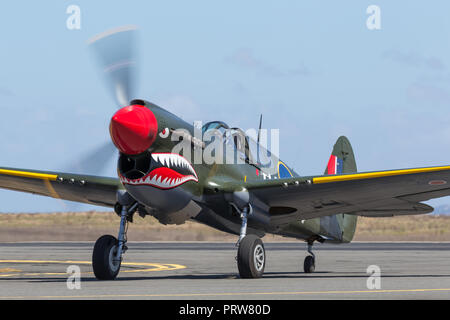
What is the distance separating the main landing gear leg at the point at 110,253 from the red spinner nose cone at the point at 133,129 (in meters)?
1.97

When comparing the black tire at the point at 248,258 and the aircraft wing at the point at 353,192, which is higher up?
the aircraft wing at the point at 353,192

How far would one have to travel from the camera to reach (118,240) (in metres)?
14.0

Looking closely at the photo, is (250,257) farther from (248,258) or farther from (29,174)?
(29,174)

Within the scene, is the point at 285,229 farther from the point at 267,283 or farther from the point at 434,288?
the point at 434,288

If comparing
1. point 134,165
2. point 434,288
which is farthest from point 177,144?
point 434,288

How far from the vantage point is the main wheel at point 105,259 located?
13586mm

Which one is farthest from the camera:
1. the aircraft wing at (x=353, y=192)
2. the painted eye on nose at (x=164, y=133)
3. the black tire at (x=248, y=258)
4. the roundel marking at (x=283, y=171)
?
the roundel marking at (x=283, y=171)

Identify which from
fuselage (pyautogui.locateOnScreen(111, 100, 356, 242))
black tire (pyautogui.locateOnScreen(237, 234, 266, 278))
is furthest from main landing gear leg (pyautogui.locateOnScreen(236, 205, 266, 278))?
fuselage (pyautogui.locateOnScreen(111, 100, 356, 242))

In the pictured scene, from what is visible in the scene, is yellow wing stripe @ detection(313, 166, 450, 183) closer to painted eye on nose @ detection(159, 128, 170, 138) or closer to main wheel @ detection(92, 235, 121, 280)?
painted eye on nose @ detection(159, 128, 170, 138)

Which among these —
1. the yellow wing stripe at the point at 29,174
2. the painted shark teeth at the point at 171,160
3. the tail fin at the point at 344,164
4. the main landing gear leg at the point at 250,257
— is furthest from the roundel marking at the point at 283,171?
the yellow wing stripe at the point at 29,174

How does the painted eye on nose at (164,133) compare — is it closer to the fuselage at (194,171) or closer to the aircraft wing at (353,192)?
the fuselage at (194,171)

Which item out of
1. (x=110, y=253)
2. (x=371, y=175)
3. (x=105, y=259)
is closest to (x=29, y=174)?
(x=110, y=253)

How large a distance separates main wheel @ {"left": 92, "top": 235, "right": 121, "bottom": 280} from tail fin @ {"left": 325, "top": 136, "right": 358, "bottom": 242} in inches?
305
